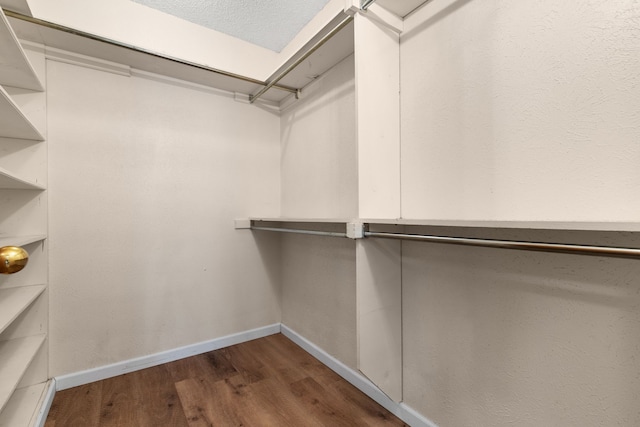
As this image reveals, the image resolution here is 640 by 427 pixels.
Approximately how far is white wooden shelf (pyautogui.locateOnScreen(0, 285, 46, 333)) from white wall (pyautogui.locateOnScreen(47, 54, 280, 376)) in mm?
188

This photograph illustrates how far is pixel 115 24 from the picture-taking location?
181cm

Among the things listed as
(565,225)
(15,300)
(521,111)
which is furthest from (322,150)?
(15,300)

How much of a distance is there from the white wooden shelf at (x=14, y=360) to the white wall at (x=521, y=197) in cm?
179

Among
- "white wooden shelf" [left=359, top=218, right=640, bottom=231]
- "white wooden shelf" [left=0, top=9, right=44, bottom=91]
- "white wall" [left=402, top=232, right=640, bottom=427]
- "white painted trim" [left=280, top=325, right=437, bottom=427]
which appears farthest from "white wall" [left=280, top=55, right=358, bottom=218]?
"white wooden shelf" [left=0, top=9, right=44, bottom=91]

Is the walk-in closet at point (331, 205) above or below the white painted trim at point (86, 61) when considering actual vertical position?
below

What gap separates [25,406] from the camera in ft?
4.82

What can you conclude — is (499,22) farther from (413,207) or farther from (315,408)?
(315,408)

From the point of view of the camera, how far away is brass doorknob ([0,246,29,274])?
0.84 m

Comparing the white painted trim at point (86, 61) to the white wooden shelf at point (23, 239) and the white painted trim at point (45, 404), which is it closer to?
the white wooden shelf at point (23, 239)

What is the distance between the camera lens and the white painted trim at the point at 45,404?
55.8 inches

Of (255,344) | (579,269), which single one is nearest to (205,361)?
(255,344)

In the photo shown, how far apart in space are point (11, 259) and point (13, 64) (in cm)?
117

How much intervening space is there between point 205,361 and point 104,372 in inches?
25.4

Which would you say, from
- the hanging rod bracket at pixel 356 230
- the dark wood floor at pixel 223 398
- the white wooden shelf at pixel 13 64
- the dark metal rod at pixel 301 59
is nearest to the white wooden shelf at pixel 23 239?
the white wooden shelf at pixel 13 64
